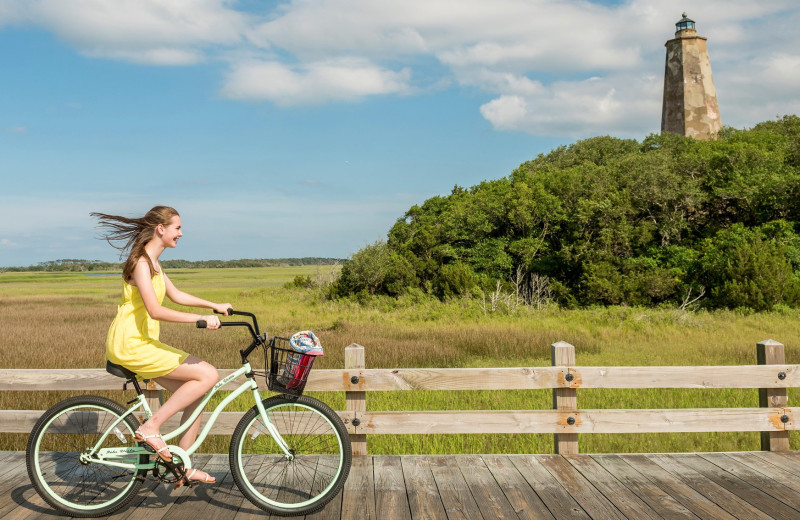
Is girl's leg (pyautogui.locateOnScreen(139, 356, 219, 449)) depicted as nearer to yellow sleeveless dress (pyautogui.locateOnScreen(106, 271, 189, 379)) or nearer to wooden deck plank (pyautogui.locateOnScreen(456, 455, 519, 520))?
yellow sleeveless dress (pyautogui.locateOnScreen(106, 271, 189, 379))

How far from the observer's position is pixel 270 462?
5.11 metres

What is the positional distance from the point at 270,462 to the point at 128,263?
184 centimetres

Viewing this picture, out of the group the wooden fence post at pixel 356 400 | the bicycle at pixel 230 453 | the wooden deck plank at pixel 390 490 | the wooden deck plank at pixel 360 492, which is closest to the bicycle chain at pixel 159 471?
the bicycle at pixel 230 453

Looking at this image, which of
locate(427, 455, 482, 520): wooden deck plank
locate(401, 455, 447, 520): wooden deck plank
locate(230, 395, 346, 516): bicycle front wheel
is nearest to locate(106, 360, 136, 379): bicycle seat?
locate(230, 395, 346, 516): bicycle front wheel

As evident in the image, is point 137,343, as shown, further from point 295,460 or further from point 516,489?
point 516,489

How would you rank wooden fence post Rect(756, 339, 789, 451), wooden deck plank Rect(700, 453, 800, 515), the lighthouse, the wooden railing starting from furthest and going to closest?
1. the lighthouse
2. wooden fence post Rect(756, 339, 789, 451)
3. the wooden railing
4. wooden deck plank Rect(700, 453, 800, 515)

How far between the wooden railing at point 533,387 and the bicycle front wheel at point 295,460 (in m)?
0.69

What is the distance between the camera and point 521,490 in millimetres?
5047

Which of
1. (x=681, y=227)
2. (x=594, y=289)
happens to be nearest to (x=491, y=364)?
(x=594, y=289)

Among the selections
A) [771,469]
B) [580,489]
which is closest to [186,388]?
[580,489]

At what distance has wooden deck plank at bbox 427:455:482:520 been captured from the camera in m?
4.58

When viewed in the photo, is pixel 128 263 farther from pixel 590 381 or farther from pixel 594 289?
pixel 594 289

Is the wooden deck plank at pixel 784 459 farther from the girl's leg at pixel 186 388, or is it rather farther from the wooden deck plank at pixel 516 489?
the girl's leg at pixel 186 388

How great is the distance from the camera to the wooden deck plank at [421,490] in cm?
458
